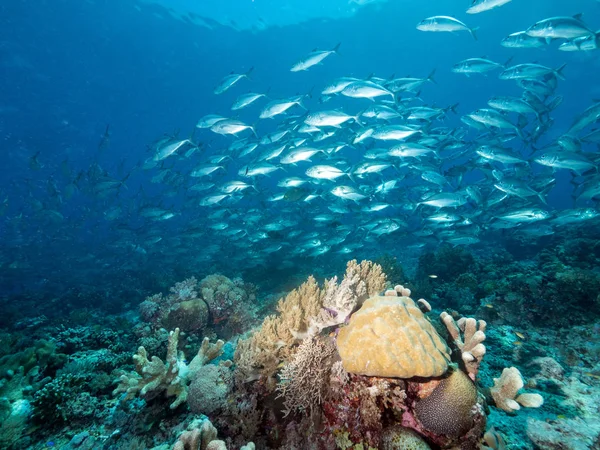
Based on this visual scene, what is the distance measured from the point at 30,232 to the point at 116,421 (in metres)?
30.1

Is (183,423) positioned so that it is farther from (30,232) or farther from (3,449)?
(30,232)

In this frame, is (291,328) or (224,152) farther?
(224,152)

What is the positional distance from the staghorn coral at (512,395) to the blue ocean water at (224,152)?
4162 mm

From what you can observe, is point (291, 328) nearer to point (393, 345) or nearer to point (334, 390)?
point (334, 390)

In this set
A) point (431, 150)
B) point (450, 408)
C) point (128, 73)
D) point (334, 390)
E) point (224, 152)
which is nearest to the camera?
point (450, 408)

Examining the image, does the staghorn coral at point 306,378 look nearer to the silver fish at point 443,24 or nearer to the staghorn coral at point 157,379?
the staghorn coral at point 157,379

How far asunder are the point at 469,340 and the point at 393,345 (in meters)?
1.12

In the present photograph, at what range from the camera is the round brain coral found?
2.28 metres

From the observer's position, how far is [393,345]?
2.36m

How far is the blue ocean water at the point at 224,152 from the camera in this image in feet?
36.3

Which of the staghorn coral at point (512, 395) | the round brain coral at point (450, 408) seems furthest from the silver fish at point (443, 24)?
the round brain coral at point (450, 408)

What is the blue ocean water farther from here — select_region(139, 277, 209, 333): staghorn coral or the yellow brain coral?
the yellow brain coral

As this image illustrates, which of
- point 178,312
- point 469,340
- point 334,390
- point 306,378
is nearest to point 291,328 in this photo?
point 306,378

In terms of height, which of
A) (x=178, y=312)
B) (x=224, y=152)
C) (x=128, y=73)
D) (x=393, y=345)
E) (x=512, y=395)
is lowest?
(x=512, y=395)
